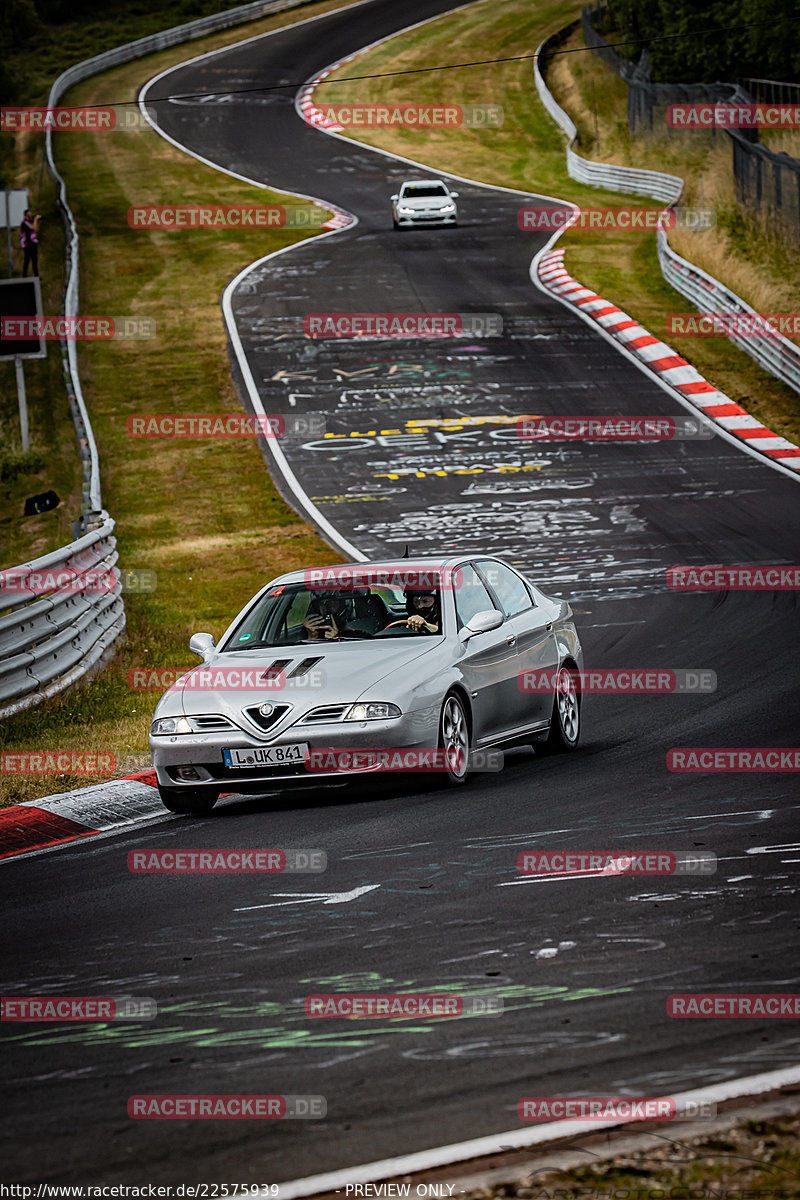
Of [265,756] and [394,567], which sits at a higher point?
[394,567]

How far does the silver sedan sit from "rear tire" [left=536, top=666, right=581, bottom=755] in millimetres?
13

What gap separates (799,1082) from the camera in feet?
15.1

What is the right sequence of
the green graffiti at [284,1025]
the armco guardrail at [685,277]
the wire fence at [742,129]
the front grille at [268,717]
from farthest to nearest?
1. the wire fence at [742,129]
2. the armco guardrail at [685,277]
3. the front grille at [268,717]
4. the green graffiti at [284,1025]

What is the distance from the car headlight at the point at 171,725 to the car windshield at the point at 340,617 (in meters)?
0.92

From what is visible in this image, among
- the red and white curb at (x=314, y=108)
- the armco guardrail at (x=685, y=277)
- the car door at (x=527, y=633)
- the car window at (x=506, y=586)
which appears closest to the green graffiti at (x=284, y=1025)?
the car door at (x=527, y=633)

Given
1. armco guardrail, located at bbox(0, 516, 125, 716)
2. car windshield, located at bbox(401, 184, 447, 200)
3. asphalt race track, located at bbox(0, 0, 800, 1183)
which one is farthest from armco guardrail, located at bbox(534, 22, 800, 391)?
armco guardrail, located at bbox(0, 516, 125, 716)

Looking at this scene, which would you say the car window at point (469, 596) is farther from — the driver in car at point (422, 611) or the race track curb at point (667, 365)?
the race track curb at point (667, 365)

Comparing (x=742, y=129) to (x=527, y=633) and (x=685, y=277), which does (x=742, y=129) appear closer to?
(x=685, y=277)

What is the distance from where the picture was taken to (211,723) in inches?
376

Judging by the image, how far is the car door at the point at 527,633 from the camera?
10.7m

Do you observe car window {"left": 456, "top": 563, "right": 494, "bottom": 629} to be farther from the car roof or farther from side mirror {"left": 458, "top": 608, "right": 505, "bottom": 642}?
side mirror {"left": 458, "top": 608, "right": 505, "bottom": 642}

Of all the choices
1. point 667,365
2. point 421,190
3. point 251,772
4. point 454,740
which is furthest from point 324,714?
point 421,190

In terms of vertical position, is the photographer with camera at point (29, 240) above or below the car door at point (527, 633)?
above

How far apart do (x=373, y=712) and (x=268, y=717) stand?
0.61 meters
